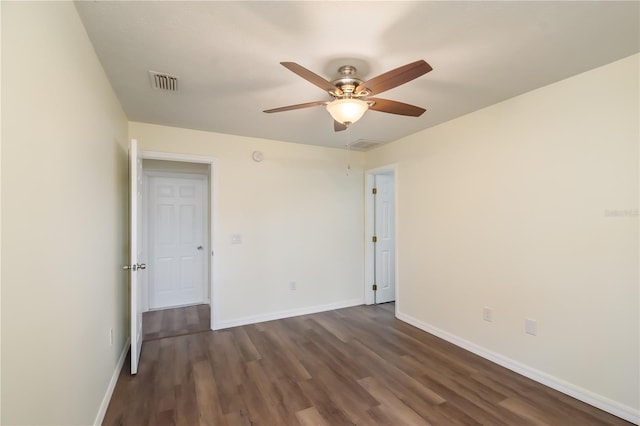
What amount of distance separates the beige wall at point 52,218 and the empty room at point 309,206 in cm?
1

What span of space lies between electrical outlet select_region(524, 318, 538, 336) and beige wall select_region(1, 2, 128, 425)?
3149mm

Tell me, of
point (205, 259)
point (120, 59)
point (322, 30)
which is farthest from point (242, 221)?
point (322, 30)

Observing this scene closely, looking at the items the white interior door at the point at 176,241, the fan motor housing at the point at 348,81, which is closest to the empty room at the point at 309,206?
the fan motor housing at the point at 348,81

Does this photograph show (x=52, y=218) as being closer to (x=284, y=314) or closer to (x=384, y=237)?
(x=284, y=314)

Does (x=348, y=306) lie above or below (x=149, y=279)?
below

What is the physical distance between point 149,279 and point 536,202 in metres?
4.88

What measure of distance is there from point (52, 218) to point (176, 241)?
139 inches

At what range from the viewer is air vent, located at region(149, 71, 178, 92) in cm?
216

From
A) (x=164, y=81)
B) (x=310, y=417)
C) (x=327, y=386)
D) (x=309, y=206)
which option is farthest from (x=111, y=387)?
(x=309, y=206)

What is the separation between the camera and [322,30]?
165 centimetres

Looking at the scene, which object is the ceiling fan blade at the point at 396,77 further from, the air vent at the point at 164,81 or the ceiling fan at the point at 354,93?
the air vent at the point at 164,81

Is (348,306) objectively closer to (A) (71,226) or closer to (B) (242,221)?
(B) (242,221)

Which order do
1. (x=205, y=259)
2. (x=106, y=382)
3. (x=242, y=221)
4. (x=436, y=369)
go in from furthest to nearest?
(x=205, y=259)
(x=242, y=221)
(x=436, y=369)
(x=106, y=382)

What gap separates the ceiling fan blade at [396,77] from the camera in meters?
→ 1.51
